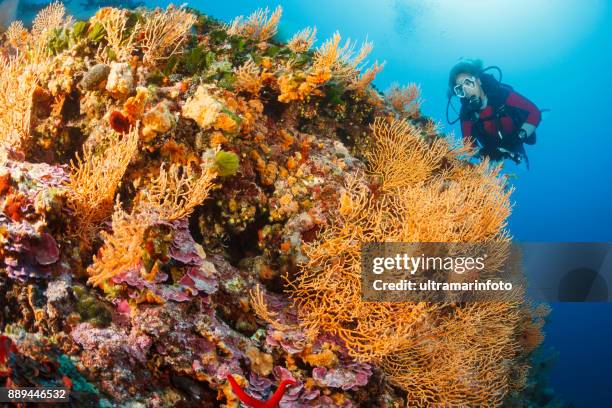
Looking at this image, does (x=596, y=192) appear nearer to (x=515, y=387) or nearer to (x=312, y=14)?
(x=312, y=14)

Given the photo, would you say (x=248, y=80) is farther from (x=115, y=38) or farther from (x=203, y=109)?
(x=115, y=38)

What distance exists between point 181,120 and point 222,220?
1.16 metres

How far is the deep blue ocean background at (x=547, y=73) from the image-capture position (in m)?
50.6

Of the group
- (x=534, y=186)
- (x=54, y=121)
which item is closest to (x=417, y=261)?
(x=54, y=121)

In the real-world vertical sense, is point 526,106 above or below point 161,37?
above

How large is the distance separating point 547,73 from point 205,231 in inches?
3171

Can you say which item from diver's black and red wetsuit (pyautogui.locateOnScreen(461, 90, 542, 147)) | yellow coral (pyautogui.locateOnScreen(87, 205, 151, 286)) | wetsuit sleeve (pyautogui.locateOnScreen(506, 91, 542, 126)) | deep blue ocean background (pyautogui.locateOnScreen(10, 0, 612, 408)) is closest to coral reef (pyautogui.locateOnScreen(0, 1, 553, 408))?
yellow coral (pyautogui.locateOnScreen(87, 205, 151, 286))

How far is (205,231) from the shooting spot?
12.6ft

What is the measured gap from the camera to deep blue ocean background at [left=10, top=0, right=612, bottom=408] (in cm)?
5062

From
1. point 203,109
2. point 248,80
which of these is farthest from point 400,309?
point 248,80

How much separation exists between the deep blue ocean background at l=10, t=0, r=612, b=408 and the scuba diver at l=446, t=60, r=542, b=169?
4865 cm

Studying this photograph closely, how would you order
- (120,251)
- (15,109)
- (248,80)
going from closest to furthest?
(120,251)
(15,109)
(248,80)

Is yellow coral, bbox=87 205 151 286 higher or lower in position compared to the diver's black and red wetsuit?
lower

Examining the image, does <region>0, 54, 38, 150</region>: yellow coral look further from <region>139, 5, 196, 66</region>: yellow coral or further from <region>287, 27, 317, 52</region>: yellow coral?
<region>287, 27, 317, 52</region>: yellow coral
